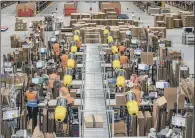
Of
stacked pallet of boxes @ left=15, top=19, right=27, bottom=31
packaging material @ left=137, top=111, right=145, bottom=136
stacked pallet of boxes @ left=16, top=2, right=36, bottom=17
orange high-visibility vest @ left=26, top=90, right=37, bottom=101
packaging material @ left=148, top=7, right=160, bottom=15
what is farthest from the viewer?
stacked pallet of boxes @ left=16, top=2, right=36, bottom=17

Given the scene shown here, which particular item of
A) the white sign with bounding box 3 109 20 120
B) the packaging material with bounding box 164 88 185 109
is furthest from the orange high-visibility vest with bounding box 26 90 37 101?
the packaging material with bounding box 164 88 185 109

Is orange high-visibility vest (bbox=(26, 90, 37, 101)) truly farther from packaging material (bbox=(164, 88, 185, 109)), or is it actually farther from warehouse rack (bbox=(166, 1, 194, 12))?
warehouse rack (bbox=(166, 1, 194, 12))

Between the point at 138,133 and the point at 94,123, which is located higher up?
the point at 94,123

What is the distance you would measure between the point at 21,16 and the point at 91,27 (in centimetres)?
1301

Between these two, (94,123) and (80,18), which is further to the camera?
(80,18)

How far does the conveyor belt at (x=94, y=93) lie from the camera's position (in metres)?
6.94

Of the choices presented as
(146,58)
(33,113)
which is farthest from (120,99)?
(146,58)

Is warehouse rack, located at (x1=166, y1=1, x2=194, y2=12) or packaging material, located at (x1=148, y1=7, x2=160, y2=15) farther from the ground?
warehouse rack, located at (x1=166, y1=1, x2=194, y2=12)

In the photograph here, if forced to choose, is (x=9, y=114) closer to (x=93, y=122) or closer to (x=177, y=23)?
(x=93, y=122)

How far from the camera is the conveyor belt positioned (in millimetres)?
6943

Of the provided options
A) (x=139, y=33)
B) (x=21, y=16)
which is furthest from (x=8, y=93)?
(x=21, y=16)

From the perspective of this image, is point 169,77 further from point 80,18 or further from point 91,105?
point 80,18

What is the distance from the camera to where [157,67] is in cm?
1202

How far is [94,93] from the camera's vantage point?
9250 mm
